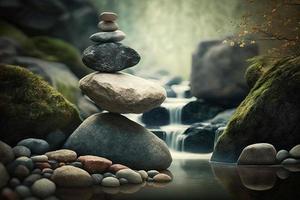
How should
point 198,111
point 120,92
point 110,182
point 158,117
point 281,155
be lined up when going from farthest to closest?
point 198,111 → point 158,117 → point 281,155 → point 120,92 → point 110,182

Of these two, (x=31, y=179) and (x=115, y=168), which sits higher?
(x=115, y=168)

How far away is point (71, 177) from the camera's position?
5.10 m

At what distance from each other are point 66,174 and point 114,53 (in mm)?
1881

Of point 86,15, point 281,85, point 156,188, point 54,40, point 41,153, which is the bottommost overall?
point 156,188

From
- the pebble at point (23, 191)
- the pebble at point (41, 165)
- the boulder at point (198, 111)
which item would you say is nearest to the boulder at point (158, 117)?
the boulder at point (198, 111)

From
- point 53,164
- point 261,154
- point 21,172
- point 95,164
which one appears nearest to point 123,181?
point 95,164

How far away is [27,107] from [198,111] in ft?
13.3

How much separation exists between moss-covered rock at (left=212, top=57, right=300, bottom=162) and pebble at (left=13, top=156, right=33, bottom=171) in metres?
2.65

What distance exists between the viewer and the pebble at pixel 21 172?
4.79 metres

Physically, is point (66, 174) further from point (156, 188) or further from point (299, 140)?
point (299, 140)

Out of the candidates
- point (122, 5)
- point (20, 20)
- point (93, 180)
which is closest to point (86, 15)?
point (122, 5)

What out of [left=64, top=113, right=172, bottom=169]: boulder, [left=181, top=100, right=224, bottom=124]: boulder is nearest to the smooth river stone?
[left=64, top=113, right=172, bottom=169]: boulder

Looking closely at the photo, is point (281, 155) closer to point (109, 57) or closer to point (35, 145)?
point (109, 57)

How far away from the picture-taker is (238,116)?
6.59m
